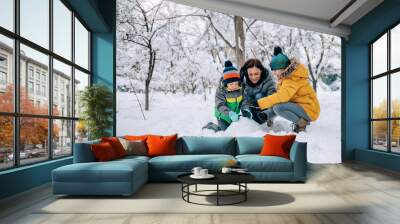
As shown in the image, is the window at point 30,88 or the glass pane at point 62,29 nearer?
the window at point 30,88

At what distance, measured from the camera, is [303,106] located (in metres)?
9.59

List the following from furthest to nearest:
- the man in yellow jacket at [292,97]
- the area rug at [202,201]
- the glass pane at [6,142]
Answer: the man in yellow jacket at [292,97]
the glass pane at [6,142]
the area rug at [202,201]

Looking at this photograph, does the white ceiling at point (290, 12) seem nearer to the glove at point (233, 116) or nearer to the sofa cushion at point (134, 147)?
the glove at point (233, 116)

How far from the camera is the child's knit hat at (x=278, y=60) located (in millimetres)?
9734

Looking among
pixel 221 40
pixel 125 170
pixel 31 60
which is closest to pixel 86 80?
pixel 31 60

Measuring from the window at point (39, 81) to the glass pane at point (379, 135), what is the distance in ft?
21.4

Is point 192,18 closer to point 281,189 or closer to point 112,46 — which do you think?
point 112,46

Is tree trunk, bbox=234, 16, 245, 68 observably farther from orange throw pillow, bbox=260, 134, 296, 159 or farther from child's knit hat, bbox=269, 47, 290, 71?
orange throw pillow, bbox=260, 134, 296, 159

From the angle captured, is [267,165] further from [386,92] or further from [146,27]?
[146,27]

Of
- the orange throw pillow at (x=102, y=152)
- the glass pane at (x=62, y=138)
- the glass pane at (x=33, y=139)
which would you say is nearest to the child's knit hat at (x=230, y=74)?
the glass pane at (x=62, y=138)

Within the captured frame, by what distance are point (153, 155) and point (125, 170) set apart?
1837mm

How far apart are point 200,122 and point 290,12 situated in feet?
11.3

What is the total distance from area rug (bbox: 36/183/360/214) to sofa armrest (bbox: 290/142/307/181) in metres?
0.58

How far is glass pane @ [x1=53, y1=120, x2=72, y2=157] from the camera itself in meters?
6.56
